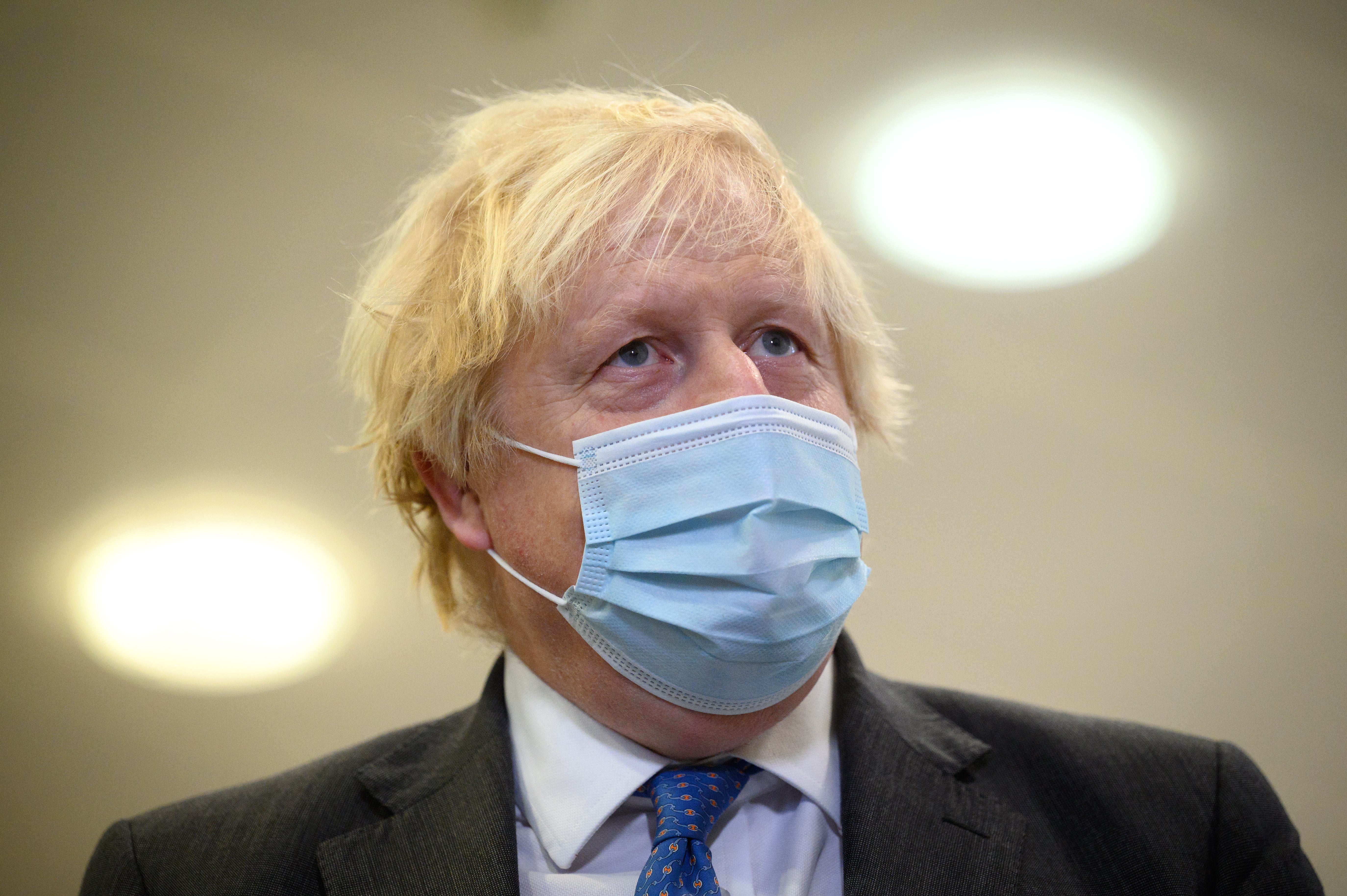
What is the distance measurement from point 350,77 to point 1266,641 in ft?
7.79

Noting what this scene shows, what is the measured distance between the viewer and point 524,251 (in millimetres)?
1288

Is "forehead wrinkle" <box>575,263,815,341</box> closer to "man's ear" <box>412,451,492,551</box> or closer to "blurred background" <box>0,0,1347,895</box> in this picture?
"man's ear" <box>412,451,492,551</box>

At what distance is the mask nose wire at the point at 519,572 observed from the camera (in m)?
1.23

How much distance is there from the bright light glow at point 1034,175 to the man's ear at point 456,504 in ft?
4.66

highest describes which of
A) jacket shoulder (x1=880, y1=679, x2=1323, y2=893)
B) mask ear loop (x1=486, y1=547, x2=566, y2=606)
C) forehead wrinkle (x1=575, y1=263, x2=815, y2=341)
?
forehead wrinkle (x1=575, y1=263, x2=815, y2=341)

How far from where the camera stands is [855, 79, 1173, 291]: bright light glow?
2305 millimetres

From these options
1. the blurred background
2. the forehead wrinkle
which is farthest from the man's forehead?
the blurred background

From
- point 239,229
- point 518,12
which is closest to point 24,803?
point 239,229

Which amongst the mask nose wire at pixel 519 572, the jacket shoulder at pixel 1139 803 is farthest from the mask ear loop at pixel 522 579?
the jacket shoulder at pixel 1139 803

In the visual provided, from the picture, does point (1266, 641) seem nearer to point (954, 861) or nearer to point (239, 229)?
point (954, 861)

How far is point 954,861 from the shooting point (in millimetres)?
1240

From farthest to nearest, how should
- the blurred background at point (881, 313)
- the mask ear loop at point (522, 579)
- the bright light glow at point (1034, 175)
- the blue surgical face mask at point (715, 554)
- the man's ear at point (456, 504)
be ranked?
the bright light glow at point (1034, 175), the blurred background at point (881, 313), the man's ear at point (456, 504), the mask ear loop at point (522, 579), the blue surgical face mask at point (715, 554)

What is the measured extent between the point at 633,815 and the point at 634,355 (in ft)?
1.97

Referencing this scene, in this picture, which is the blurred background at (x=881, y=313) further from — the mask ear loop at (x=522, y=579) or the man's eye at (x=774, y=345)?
the man's eye at (x=774, y=345)
